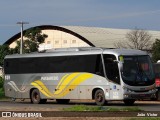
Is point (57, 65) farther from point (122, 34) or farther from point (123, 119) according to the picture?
point (122, 34)

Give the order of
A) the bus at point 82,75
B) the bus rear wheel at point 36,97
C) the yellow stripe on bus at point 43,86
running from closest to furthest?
the bus at point 82,75 < the yellow stripe on bus at point 43,86 < the bus rear wheel at point 36,97

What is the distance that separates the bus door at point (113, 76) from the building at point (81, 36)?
7677 centimetres

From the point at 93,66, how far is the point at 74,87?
6.43 ft

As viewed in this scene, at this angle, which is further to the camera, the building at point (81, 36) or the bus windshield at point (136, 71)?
the building at point (81, 36)

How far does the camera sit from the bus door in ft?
89.6

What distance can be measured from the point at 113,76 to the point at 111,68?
1.42ft

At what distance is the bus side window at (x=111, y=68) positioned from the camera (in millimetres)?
27344

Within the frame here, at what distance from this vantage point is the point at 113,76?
27469 mm

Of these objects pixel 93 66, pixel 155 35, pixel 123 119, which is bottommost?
pixel 123 119

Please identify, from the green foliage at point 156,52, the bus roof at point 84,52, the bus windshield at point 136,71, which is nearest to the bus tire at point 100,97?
the bus windshield at point 136,71

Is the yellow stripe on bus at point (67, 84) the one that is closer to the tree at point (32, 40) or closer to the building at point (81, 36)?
the tree at point (32, 40)

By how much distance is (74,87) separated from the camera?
1161 inches

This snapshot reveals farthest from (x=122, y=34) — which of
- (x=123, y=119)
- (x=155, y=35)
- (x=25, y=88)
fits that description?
(x=123, y=119)

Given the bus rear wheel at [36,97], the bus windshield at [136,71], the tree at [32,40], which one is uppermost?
the tree at [32,40]
